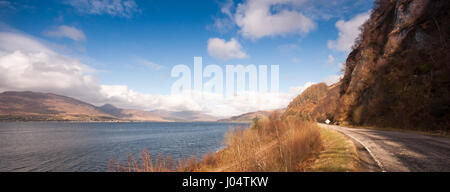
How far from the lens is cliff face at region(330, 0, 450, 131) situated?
18.0 meters

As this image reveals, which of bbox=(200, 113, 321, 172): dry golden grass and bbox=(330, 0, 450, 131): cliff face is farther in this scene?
bbox=(330, 0, 450, 131): cliff face

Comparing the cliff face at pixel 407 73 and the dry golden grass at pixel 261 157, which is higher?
the cliff face at pixel 407 73

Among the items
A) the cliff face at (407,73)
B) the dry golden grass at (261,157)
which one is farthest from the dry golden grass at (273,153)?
the cliff face at (407,73)

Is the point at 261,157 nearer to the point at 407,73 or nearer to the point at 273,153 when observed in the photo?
the point at 273,153

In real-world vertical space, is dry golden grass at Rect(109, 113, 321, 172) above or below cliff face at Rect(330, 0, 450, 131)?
below

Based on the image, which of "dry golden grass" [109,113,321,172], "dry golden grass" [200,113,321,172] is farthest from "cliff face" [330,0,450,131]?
"dry golden grass" [109,113,321,172]

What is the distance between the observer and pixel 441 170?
5828 mm

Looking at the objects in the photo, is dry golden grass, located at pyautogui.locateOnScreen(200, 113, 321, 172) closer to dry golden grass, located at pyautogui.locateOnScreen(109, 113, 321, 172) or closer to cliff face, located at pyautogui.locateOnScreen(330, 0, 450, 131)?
dry golden grass, located at pyautogui.locateOnScreen(109, 113, 321, 172)

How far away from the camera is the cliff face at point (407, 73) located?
18.0 metres

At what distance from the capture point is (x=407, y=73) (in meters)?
23.2

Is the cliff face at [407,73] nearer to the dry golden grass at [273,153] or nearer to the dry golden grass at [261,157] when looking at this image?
the dry golden grass at [273,153]

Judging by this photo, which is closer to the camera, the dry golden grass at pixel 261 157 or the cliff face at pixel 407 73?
the dry golden grass at pixel 261 157

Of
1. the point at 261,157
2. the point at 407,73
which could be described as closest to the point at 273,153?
the point at 261,157
